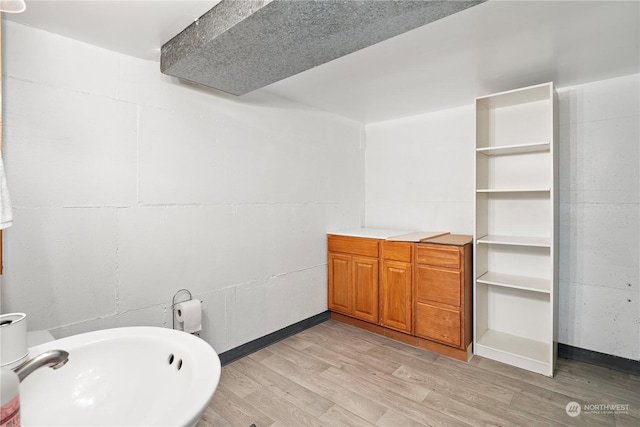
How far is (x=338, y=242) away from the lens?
3.47 meters

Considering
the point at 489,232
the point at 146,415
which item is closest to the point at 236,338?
the point at 146,415

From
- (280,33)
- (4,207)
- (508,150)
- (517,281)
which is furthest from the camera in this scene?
(508,150)

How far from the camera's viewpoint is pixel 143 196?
A: 7.08 feet

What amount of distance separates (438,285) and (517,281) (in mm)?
645

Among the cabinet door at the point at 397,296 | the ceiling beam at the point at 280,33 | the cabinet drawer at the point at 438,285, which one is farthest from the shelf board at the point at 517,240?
the ceiling beam at the point at 280,33

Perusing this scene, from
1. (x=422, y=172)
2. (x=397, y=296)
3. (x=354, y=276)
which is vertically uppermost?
(x=422, y=172)

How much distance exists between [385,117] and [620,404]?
307 centimetres

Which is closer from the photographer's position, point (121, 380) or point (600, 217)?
point (121, 380)

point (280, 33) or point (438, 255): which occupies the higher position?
point (280, 33)

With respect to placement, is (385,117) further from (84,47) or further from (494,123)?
(84,47)

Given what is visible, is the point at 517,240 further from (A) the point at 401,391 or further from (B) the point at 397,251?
(A) the point at 401,391

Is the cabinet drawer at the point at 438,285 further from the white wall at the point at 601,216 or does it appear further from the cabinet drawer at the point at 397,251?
the white wall at the point at 601,216

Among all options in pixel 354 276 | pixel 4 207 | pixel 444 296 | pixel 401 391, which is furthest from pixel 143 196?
pixel 444 296

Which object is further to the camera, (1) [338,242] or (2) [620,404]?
(1) [338,242]
